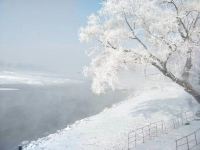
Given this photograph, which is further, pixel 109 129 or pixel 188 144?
pixel 109 129

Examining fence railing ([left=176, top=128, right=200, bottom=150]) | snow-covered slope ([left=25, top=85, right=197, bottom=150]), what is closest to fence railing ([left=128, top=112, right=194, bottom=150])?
snow-covered slope ([left=25, top=85, right=197, bottom=150])

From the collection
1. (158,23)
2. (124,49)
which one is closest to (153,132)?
(124,49)

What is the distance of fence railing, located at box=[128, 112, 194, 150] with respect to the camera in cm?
2255

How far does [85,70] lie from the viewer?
2655 cm

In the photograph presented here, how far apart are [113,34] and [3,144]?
1483 centimetres

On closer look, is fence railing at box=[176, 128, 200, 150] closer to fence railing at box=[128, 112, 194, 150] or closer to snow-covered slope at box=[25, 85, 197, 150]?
fence railing at box=[128, 112, 194, 150]

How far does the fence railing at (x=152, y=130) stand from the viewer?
22547 millimetres

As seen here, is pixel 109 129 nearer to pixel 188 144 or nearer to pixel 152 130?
pixel 152 130

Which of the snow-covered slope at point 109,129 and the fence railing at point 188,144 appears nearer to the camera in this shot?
the fence railing at point 188,144

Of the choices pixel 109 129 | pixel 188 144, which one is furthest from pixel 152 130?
pixel 188 144

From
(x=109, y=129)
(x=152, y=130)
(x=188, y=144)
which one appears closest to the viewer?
(x=188, y=144)

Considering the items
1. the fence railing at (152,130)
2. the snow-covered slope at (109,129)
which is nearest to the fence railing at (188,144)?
the fence railing at (152,130)

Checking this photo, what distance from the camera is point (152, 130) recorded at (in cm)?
2573

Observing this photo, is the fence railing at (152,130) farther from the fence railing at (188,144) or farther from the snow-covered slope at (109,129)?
the fence railing at (188,144)
